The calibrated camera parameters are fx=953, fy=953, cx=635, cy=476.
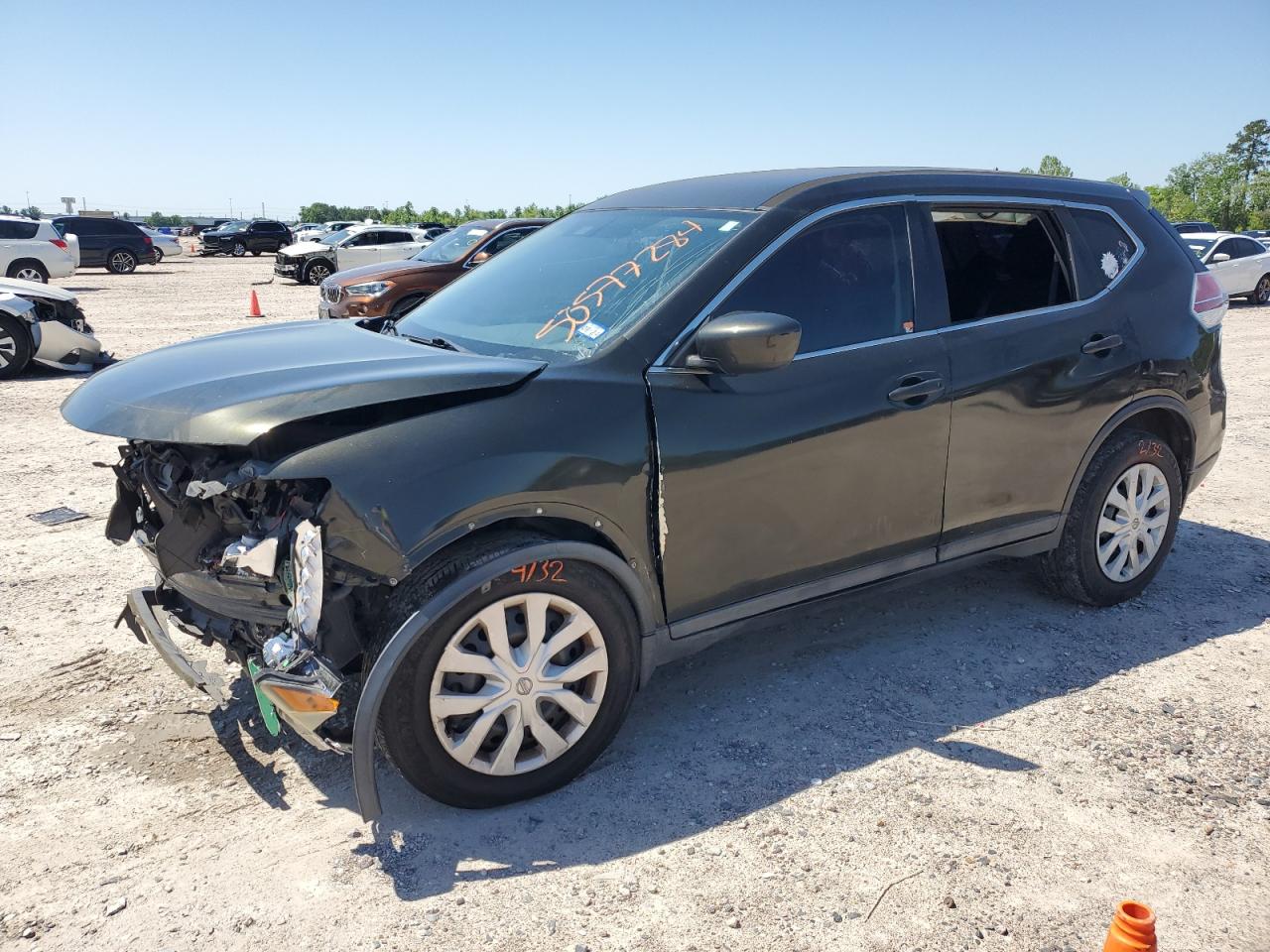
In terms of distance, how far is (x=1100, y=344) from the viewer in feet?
13.6

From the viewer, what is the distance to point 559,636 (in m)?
2.92

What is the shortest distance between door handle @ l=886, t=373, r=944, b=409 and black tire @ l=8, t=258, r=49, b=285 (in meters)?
22.8

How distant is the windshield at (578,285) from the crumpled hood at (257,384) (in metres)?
0.25

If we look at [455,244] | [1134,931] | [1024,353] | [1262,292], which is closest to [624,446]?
[1134,931]

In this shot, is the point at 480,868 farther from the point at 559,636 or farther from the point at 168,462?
the point at 168,462

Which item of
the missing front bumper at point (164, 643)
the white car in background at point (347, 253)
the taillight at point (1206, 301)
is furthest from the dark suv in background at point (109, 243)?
the taillight at point (1206, 301)

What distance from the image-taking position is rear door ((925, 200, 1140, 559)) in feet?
12.4

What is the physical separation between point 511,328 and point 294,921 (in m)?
2.01

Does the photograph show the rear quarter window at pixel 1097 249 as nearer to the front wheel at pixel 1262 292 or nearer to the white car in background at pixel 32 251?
the front wheel at pixel 1262 292

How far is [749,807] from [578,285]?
1.92 meters

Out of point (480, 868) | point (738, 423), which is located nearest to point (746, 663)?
point (738, 423)

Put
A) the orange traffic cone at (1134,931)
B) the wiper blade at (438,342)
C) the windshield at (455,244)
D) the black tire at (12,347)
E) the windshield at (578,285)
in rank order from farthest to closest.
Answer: the windshield at (455,244), the black tire at (12,347), the wiper blade at (438,342), the windshield at (578,285), the orange traffic cone at (1134,931)

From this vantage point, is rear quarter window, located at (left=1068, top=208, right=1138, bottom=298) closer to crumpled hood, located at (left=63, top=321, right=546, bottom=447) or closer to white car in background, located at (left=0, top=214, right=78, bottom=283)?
crumpled hood, located at (left=63, top=321, right=546, bottom=447)

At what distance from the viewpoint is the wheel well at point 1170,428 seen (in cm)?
444
